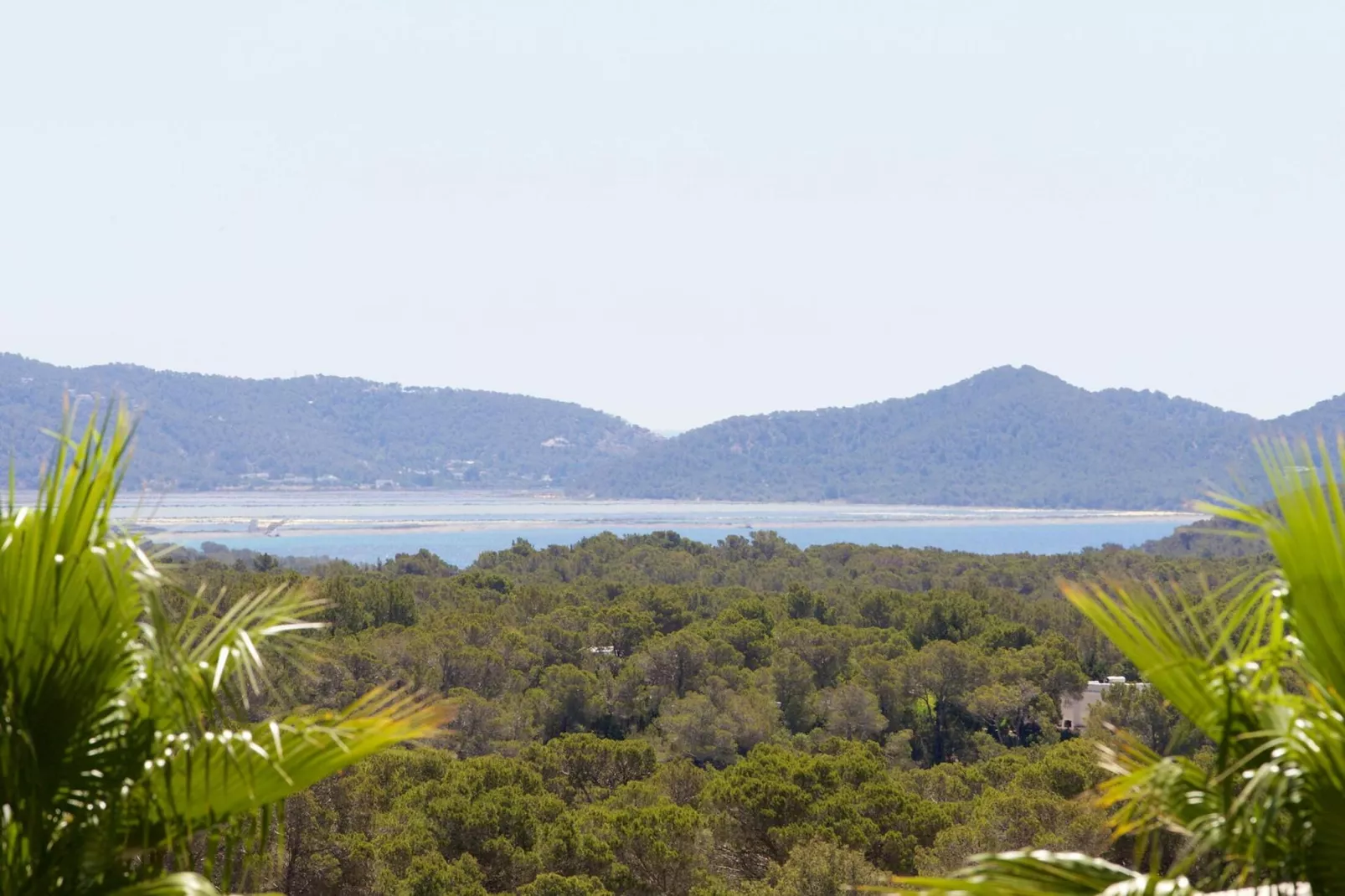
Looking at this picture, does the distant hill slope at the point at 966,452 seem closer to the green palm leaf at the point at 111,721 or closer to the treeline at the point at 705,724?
the treeline at the point at 705,724

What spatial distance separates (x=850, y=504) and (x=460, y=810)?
470 ft

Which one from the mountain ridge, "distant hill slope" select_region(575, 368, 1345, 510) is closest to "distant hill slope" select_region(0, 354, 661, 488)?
the mountain ridge

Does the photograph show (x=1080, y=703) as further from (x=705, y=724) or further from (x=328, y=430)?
(x=328, y=430)

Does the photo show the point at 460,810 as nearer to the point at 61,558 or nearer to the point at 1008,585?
the point at 61,558

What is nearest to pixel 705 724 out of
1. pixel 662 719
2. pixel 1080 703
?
pixel 662 719

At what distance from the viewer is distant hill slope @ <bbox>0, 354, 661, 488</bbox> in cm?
11381

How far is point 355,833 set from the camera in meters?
15.0

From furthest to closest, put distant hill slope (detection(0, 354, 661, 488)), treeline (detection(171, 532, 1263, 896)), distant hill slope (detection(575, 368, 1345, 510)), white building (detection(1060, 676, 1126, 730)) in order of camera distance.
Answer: distant hill slope (detection(575, 368, 1345, 510)) < distant hill slope (detection(0, 354, 661, 488)) < white building (detection(1060, 676, 1126, 730)) < treeline (detection(171, 532, 1263, 896))

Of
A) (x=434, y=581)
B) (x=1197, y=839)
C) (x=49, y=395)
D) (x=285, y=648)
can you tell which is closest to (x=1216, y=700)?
(x=1197, y=839)

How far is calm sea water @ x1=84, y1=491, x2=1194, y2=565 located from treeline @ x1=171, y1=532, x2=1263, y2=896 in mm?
50287

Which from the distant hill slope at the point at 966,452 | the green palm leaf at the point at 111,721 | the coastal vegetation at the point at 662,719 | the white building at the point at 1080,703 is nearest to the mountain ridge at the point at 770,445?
the distant hill slope at the point at 966,452

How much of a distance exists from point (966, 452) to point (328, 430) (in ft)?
233

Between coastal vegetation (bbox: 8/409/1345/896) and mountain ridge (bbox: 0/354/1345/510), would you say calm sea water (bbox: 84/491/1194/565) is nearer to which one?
mountain ridge (bbox: 0/354/1345/510)

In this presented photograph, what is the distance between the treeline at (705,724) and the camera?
14.6 meters
